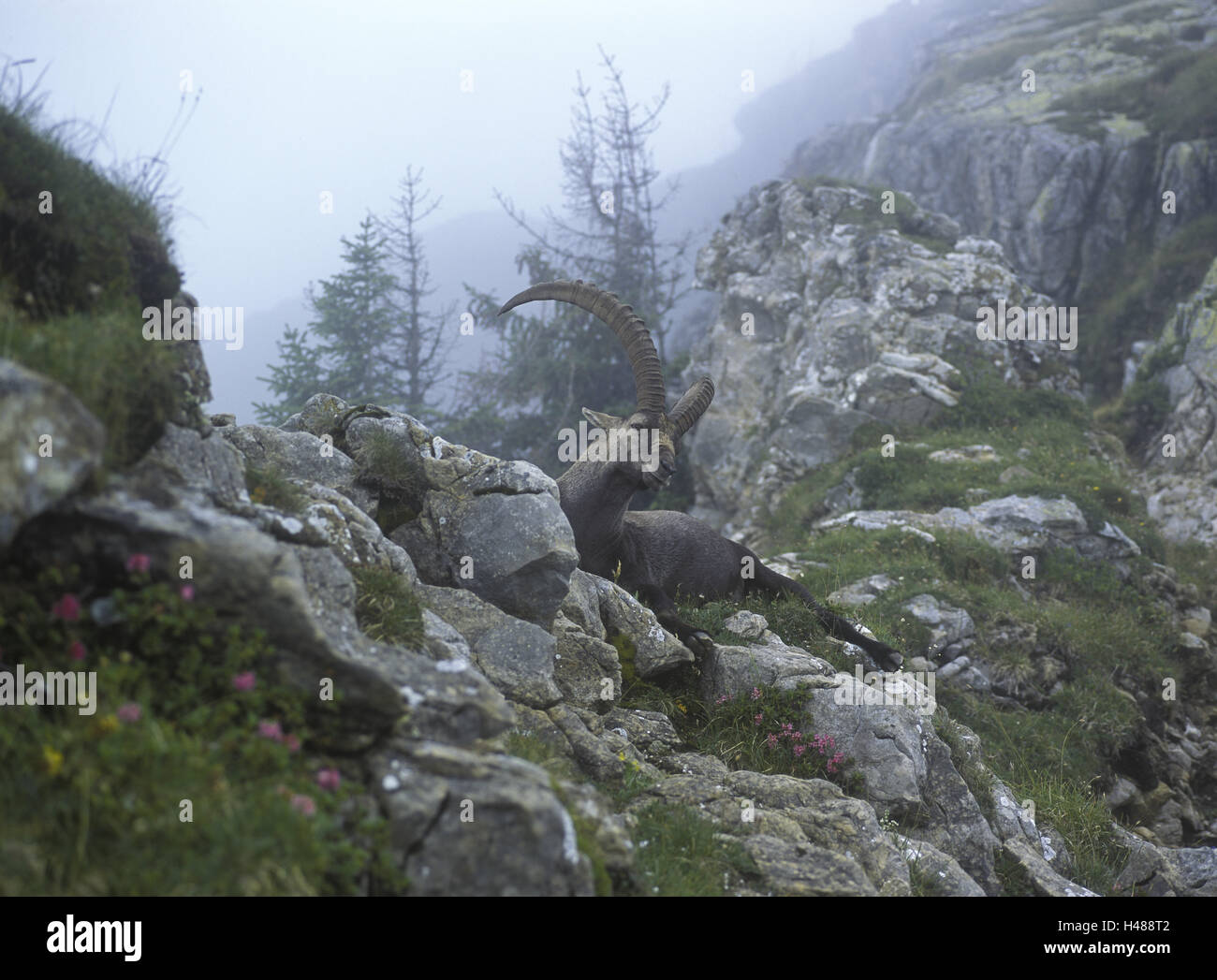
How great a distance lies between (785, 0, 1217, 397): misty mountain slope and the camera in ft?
85.1

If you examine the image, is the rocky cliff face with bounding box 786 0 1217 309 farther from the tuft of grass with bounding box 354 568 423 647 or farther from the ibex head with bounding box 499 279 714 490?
the tuft of grass with bounding box 354 568 423 647

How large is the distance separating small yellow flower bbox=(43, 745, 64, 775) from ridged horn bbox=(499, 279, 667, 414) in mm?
7748

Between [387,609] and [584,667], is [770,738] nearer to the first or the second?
[584,667]

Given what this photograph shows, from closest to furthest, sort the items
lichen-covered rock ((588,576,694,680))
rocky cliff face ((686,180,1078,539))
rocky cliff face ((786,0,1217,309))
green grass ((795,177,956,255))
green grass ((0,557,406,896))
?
green grass ((0,557,406,896)), lichen-covered rock ((588,576,694,680)), rocky cliff face ((686,180,1078,539)), green grass ((795,177,956,255)), rocky cliff face ((786,0,1217,309))

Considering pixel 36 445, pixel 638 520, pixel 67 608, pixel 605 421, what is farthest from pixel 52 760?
pixel 638 520

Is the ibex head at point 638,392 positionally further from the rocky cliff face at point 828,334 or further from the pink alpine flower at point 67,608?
the rocky cliff face at point 828,334

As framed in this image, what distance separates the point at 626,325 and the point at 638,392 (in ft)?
2.95

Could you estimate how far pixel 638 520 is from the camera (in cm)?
1191

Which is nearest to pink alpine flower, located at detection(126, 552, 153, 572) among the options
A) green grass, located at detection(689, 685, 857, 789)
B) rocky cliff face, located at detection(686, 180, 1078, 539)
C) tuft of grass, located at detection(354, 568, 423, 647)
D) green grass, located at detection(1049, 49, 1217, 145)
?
tuft of grass, located at detection(354, 568, 423, 647)

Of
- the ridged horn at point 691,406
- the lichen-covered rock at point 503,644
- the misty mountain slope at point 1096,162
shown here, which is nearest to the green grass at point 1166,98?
the misty mountain slope at point 1096,162

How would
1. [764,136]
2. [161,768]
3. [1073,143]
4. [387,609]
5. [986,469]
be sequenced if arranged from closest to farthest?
[161,768] → [387,609] → [986,469] → [1073,143] → [764,136]

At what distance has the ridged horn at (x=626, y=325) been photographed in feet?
34.1

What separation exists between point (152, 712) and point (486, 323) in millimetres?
28802
